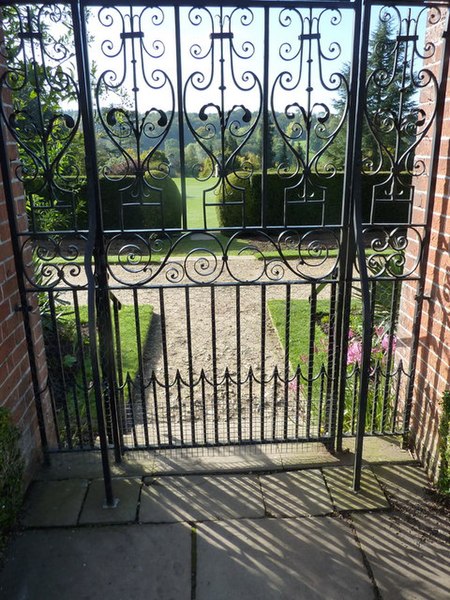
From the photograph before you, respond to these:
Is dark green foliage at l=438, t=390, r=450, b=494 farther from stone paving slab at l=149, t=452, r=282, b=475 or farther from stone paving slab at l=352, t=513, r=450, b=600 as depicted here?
stone paving slab at l=149, t=452, r=282, b=475

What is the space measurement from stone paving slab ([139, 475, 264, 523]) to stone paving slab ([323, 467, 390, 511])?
1.36ft

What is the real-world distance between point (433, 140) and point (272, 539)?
218cm

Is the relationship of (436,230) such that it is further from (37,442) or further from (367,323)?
(37,442)

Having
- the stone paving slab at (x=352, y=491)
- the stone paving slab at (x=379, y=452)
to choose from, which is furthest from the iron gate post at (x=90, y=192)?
the stone paving slab at (x=379, y=452)

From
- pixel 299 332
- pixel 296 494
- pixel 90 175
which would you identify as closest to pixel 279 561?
pixel 296 494

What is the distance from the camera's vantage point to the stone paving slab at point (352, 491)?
7.97ft

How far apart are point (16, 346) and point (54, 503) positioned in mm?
870

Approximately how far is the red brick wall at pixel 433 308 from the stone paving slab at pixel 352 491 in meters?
0.36

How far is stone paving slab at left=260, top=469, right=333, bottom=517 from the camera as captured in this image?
7.93 ft

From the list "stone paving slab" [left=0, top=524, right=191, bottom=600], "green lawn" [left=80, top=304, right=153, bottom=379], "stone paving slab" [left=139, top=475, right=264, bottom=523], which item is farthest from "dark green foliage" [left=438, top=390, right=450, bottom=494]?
"green lawn" [left=80, top=304, right=153, bottom=379]

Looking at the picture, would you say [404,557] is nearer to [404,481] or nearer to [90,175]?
[404,481]

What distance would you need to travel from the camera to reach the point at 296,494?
8.30ft

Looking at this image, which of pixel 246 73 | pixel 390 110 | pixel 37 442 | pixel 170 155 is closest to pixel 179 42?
pixel 246 73

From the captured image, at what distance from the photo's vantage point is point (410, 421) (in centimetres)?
289
